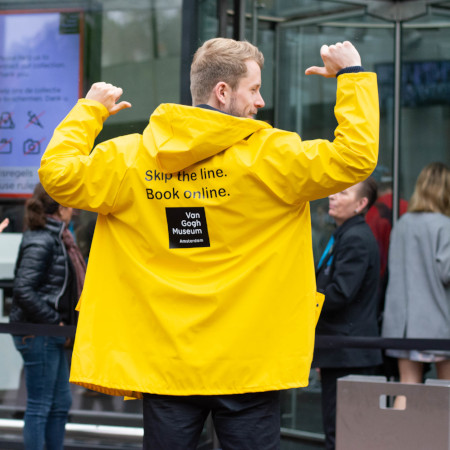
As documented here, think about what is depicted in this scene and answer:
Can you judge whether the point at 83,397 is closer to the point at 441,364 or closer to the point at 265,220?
the point at 441,364

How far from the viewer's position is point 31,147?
5.77 metres

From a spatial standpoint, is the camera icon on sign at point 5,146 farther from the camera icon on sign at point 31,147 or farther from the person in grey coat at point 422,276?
the person in grey coat at point 422,276

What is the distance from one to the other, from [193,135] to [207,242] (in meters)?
0.32

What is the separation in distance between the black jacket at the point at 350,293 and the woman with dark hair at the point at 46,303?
1.48m

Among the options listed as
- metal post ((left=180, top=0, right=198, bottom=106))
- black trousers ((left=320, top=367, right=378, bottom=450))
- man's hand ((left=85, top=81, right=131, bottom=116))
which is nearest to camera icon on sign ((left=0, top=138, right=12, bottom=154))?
metal post ((left=180, top=0, right=198, bottom=106))

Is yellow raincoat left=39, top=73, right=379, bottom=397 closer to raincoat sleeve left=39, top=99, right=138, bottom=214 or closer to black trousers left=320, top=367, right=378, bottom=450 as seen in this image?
raincoat sleeve left=39, top=99, right=138, bottom=214

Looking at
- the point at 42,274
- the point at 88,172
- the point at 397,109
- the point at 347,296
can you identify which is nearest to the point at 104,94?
the point at 88,172

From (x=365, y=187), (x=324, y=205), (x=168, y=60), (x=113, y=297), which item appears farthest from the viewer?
(x=324, y=205)

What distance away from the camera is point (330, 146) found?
7.95 feet

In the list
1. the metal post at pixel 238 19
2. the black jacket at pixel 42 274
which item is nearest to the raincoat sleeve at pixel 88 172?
the black jacket at pixel 42 274

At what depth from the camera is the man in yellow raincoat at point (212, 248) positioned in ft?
8.11

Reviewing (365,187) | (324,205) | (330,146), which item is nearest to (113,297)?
(330,146)

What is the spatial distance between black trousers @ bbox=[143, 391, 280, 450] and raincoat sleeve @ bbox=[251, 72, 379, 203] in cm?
63

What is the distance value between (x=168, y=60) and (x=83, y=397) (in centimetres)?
236
